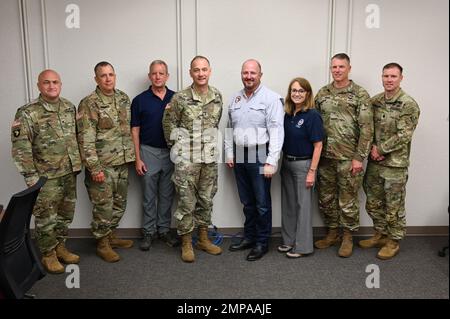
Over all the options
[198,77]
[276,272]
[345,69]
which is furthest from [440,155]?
[198,77]

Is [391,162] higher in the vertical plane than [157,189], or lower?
higher

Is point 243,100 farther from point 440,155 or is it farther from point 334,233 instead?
point 440,155

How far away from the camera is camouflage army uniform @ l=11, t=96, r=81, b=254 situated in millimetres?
2654

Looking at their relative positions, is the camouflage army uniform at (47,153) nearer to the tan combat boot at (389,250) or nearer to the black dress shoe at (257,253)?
the black dress shoe at (257,253)

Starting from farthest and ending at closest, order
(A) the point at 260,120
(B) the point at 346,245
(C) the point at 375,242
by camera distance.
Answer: (C) the point at 375,242, (B) the point at 346,245, (A) the point at 260,120

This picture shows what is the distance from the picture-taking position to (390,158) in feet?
10.0

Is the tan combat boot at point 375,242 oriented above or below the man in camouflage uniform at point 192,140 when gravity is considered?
below

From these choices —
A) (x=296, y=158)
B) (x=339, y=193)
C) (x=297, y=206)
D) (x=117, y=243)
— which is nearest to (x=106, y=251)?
(x=117, y=243)

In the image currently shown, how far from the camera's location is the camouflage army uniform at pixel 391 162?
2.96m

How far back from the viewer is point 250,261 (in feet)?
10.0

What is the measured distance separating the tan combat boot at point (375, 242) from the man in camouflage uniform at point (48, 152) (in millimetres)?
2289

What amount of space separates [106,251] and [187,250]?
2.01ft

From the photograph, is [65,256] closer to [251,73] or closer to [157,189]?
[157,189]

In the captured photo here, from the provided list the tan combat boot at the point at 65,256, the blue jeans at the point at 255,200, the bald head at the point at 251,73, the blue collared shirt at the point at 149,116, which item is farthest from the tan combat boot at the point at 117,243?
the bald head at the point at 251,73
